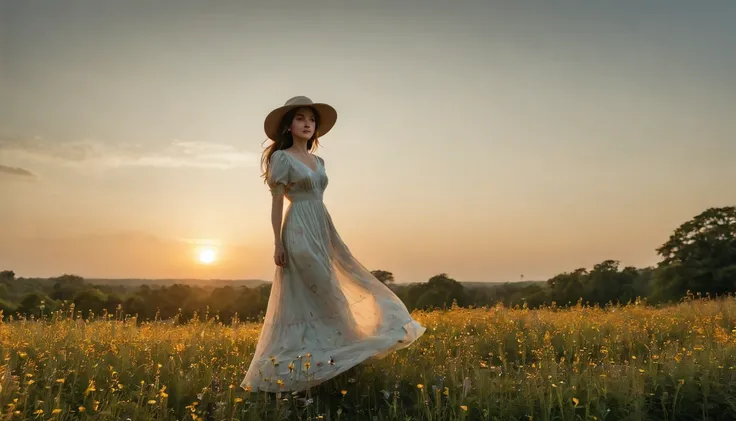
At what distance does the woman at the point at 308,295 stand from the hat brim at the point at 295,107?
12 mm

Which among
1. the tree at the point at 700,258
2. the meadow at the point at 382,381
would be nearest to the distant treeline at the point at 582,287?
the tree at the point at 700,258

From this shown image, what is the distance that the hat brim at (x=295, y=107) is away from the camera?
6848 mm

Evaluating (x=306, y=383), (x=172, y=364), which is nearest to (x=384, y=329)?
(x=306, y=383)

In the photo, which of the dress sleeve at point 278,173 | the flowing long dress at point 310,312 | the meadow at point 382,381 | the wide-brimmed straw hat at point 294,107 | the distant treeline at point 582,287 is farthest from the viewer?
the distant treeline at point 582,287

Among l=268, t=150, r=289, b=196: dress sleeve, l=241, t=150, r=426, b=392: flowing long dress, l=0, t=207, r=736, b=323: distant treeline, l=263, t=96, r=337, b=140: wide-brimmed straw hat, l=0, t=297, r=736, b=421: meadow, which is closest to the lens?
l=0, t=297, r=736, b=421: meadow

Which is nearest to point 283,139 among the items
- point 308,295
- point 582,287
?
point 308,295

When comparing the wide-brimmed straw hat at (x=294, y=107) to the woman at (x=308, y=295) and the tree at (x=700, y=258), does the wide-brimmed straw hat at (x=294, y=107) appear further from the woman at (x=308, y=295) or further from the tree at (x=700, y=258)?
the tree at (x=700, y=258)

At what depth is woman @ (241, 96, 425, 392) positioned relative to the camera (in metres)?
6.28

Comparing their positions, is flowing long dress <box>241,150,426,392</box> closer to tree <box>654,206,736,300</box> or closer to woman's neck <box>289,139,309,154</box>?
woman's neck <box>289,139,309,154</box>

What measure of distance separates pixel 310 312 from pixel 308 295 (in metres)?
0.19

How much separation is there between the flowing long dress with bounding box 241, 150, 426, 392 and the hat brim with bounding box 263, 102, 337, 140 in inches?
20.1

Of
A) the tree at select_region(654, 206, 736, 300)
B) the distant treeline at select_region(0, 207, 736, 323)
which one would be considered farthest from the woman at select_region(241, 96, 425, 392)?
the tree at select_region(654, 206, 736, 300)

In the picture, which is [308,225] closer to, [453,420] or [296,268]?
[296,268]

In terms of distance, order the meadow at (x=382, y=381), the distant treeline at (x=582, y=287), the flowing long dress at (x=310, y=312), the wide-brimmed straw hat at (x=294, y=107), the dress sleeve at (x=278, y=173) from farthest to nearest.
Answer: the distant treeline at (x=582, y=287) < the wide-brimmed straw hat at (x=294, y=107) < the dress sleeve at (x=278, y=173) < the flowing long dress at (x=310, y=312) < the meadow at (x=382, y=381)
